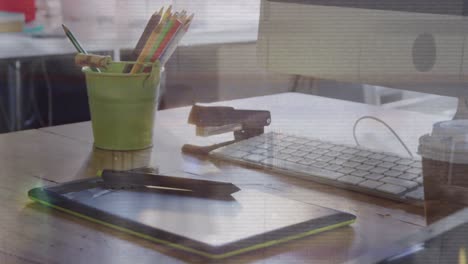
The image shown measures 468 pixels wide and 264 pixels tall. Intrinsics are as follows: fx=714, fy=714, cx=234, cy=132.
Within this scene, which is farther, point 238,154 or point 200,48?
point 200,48

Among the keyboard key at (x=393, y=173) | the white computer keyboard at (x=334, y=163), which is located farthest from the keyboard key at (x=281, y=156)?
the keyboard key at (x=393, y=173)

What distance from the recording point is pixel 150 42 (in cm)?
79

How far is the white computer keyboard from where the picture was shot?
0.64m

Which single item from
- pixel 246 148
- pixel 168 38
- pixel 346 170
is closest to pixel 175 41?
pixel 168 38

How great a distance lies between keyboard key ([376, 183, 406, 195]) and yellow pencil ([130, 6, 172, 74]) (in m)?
0.30

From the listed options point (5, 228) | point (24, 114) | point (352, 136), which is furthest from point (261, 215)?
point (24, 114)

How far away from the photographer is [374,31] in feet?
2.38

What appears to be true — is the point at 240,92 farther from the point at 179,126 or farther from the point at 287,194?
the point at 287,194

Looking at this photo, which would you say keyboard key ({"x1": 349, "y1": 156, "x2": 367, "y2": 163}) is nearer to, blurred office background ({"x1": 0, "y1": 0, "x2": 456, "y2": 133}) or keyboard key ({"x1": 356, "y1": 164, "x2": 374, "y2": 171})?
keyboard key ({"x1": 356, "y1": 164, "x2": 374, "y2": 171})

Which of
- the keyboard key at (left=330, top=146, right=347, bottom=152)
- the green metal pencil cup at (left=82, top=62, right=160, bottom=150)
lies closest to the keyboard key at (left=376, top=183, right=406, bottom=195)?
the keyboard key at (left=330, top=146, right=347, bottom=152)

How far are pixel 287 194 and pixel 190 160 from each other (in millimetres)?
148

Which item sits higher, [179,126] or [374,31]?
[374,31]

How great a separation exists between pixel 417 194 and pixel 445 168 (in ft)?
0.13

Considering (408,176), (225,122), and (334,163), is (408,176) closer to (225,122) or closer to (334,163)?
(334,163)
